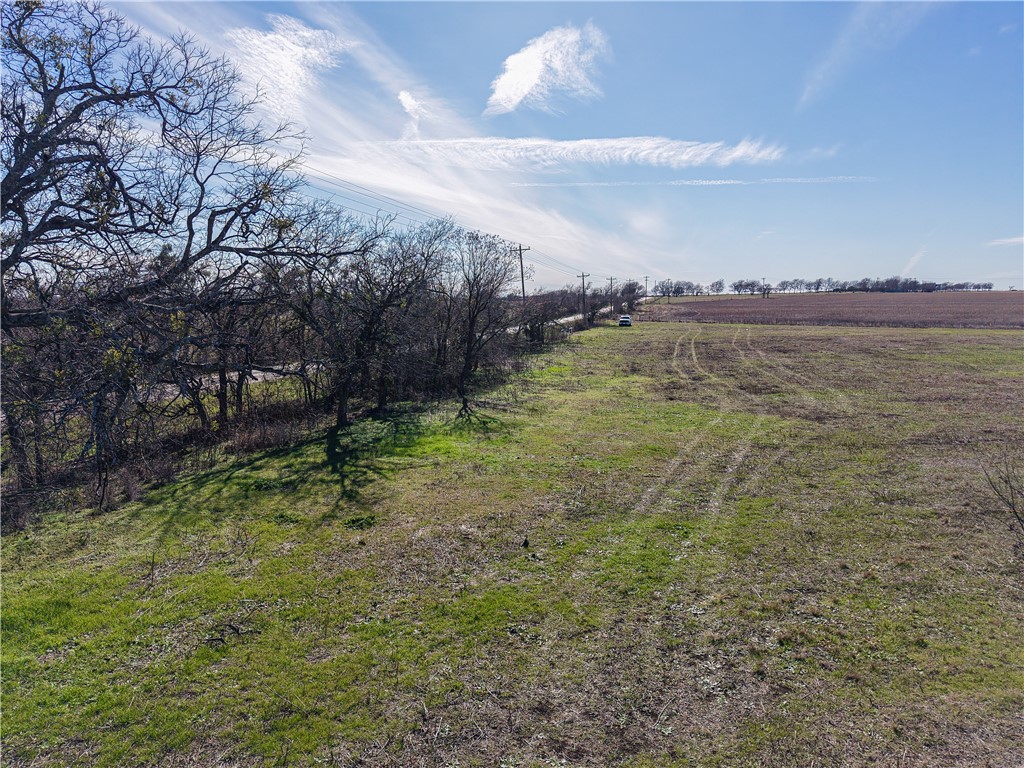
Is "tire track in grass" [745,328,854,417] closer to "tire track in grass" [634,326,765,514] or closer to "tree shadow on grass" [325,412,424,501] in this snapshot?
"tire track in grass" [634,326,765,514]

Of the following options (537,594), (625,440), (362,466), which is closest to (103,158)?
(362,466)

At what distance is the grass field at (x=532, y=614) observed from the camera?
4020 millimetres

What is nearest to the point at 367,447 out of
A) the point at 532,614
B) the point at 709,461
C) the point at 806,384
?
the point at 532,614

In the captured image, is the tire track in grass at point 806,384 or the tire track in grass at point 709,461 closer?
the tire track in grass at point 709,461

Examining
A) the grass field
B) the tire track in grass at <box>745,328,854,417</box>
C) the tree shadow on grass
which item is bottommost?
the grass field

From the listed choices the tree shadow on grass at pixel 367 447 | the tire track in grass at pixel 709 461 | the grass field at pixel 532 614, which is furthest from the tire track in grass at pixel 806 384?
the tree shadow on grass at pixel 367 447

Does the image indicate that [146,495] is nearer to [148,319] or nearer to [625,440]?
[148,319]

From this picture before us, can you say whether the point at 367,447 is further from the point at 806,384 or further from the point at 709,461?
the point at 806,384

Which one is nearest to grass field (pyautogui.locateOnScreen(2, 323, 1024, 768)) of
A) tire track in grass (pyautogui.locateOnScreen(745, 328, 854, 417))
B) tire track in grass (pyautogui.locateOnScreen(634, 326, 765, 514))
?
tire track in grass (pyautogui.locateOnScreen(634, 326, 765, 514))

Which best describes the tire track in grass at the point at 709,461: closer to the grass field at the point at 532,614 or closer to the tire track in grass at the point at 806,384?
the grass field at the point at 532,614

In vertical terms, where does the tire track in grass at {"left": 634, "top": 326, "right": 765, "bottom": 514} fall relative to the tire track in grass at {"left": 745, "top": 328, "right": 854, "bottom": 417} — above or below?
below

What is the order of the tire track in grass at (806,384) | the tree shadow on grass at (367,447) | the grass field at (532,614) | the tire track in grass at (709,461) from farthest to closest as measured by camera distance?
the tire track in grass at (806,384), the tree shadow on grass at (367,447), the tire track in grass at (709,461), the grass field at (532,614)

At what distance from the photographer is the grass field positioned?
4020 millimetres

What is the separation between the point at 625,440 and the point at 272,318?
9723 millimetres
